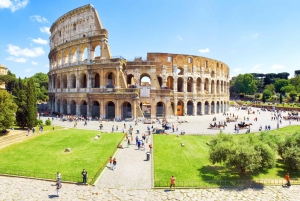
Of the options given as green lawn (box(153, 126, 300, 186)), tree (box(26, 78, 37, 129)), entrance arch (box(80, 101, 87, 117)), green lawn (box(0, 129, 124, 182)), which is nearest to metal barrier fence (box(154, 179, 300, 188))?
green lawn (box(153, 126, 300, 186))

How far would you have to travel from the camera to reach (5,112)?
2305cm

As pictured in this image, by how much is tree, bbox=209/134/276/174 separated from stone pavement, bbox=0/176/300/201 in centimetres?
171

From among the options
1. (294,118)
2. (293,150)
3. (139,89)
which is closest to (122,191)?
(293,150)

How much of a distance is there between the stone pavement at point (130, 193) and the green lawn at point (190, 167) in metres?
1.25

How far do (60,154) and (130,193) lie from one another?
32.6ft

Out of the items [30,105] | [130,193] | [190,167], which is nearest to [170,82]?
[30,105]

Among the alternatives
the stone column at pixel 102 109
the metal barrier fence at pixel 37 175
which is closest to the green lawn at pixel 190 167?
the metal barrier fence at pixel 37 175

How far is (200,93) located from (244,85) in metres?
61.4

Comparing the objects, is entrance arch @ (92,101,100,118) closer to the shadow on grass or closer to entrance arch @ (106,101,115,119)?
entrance arch @ (106,101,115,119)

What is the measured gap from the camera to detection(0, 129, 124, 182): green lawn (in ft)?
53.1

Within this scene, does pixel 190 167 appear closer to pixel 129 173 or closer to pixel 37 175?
pixel 129 173

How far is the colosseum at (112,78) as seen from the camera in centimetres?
3853

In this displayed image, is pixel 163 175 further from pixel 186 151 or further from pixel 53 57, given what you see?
pixel 53 57

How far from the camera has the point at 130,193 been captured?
511 inches
